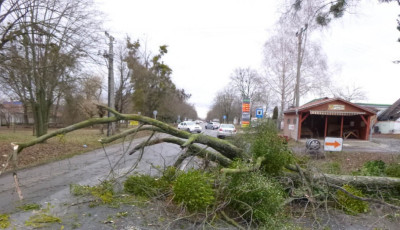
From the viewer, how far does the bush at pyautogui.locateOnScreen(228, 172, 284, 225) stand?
346 cm

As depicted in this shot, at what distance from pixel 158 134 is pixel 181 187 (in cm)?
188

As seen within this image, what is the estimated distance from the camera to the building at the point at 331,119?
1780 cm

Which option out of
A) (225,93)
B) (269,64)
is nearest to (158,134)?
(269,64)

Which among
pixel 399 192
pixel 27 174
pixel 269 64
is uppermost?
pixel 269 64

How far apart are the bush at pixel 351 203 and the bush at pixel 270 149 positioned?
1.30 metres

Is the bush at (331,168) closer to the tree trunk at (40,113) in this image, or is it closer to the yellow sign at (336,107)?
the yellow sign at (336,107)

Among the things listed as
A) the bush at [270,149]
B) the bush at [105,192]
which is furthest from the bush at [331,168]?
the bush at [105,192]

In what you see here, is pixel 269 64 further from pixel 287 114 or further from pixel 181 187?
pixel 181 187

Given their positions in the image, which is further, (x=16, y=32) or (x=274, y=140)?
(x=16, y=32)

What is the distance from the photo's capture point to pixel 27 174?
6.82 meters

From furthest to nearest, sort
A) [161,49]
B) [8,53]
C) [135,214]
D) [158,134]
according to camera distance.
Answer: [161,49], [8,53], [158,134], [135,214]

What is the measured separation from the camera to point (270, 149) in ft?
13.5

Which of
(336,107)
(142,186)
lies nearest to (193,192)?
(142,186)

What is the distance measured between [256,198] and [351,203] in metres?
2.21
